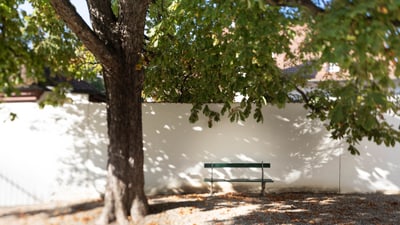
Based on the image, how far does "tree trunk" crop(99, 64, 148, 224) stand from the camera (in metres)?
7.21

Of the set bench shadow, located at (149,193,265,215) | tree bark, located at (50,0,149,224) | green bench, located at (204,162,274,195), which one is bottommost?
bench shadow, located at (149,193,265,215)

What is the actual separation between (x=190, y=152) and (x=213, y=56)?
2.89 m

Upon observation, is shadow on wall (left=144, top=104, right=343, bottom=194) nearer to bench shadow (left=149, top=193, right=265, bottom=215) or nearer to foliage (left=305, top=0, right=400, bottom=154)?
bench shadow (left=149, top=193, right=265, bottom=215)

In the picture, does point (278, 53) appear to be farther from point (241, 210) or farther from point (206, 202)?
point (206, 202)

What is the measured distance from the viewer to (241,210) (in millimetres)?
7793

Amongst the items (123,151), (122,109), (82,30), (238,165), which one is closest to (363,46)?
(82,30)

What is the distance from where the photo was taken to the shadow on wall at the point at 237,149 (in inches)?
368

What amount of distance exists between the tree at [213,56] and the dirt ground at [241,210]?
79cm

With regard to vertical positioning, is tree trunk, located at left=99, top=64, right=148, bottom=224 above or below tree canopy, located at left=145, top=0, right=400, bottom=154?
below

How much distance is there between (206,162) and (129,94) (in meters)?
2.97

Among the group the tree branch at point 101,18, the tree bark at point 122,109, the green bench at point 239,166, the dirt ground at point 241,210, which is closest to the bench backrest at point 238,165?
the green bench at point 239,166

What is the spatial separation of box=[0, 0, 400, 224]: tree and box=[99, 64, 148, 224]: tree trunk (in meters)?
0.02

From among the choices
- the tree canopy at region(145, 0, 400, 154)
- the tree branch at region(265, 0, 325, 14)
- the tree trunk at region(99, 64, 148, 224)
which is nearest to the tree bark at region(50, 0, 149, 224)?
the tree trunk at region(99, 64, 148, 224)

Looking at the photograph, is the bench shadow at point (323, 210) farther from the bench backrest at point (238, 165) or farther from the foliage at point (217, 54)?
the foliage at point (217, 54)
